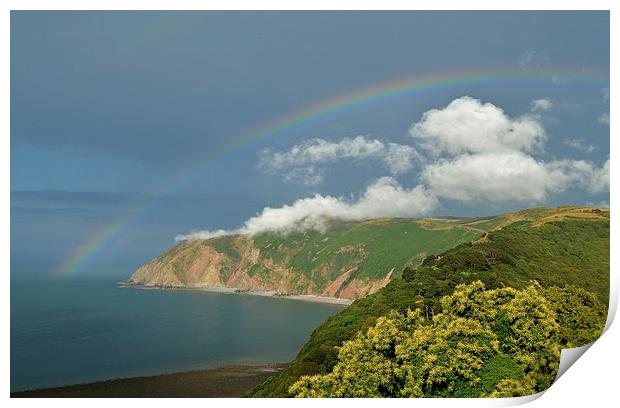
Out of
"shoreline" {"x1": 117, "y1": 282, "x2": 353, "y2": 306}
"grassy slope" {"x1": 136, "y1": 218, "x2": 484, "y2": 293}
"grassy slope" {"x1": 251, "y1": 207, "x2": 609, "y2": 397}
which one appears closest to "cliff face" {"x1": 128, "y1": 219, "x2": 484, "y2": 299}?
"grassy slope" {"x1": 136, "y1": 218, "x2": 484, "y2": 293}

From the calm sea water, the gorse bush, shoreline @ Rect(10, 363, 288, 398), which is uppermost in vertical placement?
the gorse bush

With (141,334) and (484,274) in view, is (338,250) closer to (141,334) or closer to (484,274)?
(141,334)

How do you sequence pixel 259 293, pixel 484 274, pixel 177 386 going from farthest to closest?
pixel 259 293 < pixel 177 386 < pixel 484 274

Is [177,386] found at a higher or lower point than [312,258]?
lower

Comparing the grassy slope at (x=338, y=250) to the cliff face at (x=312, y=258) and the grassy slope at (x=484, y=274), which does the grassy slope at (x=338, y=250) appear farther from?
the grassy slope at (x=484, y=274)

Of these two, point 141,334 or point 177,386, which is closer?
point 177,386

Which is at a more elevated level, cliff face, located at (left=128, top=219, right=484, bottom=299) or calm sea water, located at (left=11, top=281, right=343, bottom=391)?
cliff face, located at (left=128, top=219, right=484, bottom=299)

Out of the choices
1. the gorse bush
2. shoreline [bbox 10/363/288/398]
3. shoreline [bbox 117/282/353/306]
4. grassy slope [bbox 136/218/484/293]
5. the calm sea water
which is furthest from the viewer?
shoreline [bbox 117/282/353/306]

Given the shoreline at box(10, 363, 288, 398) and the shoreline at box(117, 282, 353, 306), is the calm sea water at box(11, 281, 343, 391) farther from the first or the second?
the shoreline at box(117, 282, 353, 306)

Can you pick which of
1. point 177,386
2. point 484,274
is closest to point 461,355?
point 484,274
